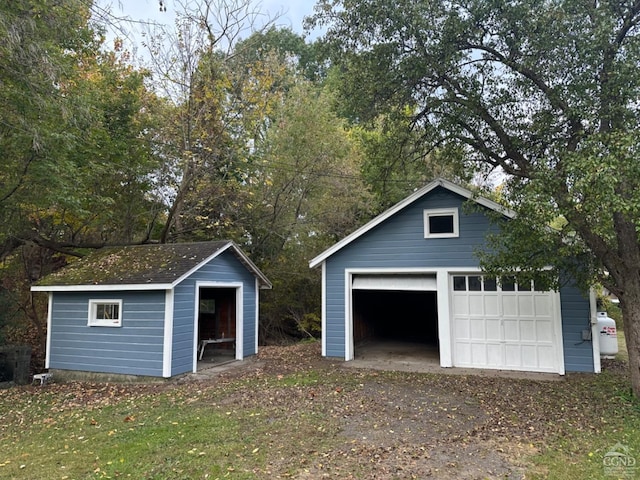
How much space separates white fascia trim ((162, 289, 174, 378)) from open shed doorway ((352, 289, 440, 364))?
5063mm

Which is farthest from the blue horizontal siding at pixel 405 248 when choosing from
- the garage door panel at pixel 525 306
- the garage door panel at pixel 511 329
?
the garage door panel at pixel 511 329

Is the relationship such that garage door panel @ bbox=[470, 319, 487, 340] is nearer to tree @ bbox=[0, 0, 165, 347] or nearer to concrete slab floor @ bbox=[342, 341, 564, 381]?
→ concrete slab floor @ bbox=[342, 341, 564, 381]

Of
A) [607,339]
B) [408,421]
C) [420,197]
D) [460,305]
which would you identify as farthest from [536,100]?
[607,339]

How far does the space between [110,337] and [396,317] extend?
1163 centimetres

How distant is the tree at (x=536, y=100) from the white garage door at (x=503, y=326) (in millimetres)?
1444

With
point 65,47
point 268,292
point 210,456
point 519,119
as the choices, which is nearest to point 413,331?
point 268,292

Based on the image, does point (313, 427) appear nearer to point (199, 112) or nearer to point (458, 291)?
point (458, 291)

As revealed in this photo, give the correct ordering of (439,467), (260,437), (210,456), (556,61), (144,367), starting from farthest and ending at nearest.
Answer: (144,367) → (556,61) → (260,437) → (210,456) → (439,467)

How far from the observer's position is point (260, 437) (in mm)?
5398

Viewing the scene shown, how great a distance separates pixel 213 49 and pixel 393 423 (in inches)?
512

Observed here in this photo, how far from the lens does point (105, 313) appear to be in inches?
382

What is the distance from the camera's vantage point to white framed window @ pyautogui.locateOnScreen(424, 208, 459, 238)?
33.0 ft

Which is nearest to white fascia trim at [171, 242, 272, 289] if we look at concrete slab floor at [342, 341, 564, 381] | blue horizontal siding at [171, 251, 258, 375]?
blue horizontal siding at [171, 251, 258, 375]

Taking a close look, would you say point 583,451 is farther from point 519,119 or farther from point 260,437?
point 519,119
